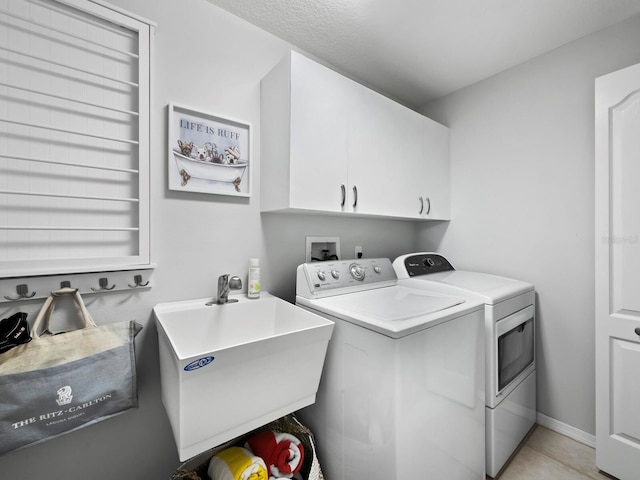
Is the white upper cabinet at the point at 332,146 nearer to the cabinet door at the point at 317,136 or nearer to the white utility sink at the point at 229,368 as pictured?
the cabinet door at the point at 317,136

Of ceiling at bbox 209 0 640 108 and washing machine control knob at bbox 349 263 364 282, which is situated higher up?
ceiling at bbox 209 0 640 108

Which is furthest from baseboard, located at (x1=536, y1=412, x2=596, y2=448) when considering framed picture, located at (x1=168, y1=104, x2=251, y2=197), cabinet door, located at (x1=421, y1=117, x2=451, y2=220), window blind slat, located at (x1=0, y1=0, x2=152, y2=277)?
window blind slat, located at (x1=0, y1=0, x2=152, y2=277)

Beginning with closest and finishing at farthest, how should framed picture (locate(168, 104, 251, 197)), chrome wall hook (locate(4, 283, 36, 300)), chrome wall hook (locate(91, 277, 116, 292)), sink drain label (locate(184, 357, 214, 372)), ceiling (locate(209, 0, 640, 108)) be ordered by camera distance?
1. sink drain label (locate(184, 357, 214, 372))
2. chrome wall hook (locate(4, 283, 36, 300))
3. chrome wall hook (locate(91, 277, 116, 292))
4. framed picture (locate(168, 104, 251, 197))
5. ceiling (locate(209, 0, 640, 108))

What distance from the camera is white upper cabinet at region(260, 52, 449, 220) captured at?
1.48 m

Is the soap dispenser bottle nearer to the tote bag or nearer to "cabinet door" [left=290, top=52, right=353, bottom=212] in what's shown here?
"cabinet door" [left=290, top=52, right=353, bottom=212]

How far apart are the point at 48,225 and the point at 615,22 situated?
10.3 feet

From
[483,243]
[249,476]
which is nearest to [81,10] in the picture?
[249,476]

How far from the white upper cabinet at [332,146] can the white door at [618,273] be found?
1.03 meters

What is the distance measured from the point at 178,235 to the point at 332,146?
972 millimetres

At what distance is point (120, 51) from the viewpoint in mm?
1238

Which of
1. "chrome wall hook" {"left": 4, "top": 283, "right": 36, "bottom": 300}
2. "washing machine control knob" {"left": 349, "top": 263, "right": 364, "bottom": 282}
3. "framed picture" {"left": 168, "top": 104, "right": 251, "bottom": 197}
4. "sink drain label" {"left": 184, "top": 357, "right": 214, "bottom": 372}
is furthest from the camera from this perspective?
"washing machine control knob" {"left": 349, "top": 263, "right": 364, "bottom": 282}

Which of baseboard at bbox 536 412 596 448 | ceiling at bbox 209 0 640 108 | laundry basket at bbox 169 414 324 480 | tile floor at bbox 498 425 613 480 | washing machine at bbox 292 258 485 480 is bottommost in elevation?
tile floor at bbox 498 425 613 480

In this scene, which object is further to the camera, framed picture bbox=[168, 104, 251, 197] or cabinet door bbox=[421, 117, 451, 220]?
cabinet door bbox=[421, 117, 451, 220]

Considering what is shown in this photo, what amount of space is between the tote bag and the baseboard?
252cm
